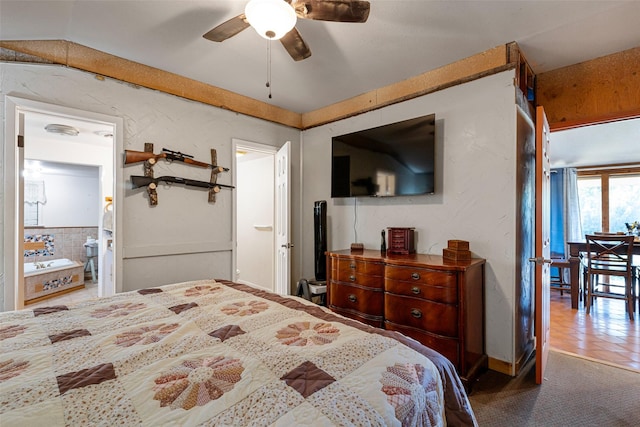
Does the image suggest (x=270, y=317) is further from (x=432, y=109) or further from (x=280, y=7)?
(x=432, y=109)

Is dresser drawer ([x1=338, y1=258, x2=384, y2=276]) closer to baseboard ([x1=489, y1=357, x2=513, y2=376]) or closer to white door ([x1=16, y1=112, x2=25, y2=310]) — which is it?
baseboard ([x1=489, y1=357, x2=513, y2=376])

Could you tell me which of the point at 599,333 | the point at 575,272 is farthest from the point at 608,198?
the point at 599,333

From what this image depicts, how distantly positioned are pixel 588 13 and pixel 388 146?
1505 mm

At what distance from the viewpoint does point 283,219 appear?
3.24 metres

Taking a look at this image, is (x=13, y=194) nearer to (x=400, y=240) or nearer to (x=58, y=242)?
(x=400, y=240)

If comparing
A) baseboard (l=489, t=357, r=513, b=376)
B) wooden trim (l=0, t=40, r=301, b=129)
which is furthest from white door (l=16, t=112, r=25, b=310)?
baseboard (l=489, t=357, r=513, b=376)

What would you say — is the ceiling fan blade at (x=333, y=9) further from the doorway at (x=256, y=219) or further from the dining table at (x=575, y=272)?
the dining table at (x=575, y=272)

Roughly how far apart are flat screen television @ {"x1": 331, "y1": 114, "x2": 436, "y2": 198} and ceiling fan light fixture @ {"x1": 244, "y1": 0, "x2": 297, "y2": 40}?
1.47 m

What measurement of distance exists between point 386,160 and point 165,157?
2.01 m

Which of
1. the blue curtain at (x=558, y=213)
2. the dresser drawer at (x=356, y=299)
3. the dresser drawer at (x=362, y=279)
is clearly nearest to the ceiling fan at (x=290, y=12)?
the dresser drawer at (x=362, y=279)

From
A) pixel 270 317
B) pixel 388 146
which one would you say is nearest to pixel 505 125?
pixel 388 146

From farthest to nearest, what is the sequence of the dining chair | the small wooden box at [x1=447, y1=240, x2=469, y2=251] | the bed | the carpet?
the dining chair → the small wooden box at [x1=447, y1=240, x2=469, y2=251] → the carpet → the bed

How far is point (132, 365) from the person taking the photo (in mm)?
933

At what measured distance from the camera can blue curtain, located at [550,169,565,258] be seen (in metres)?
5.50
